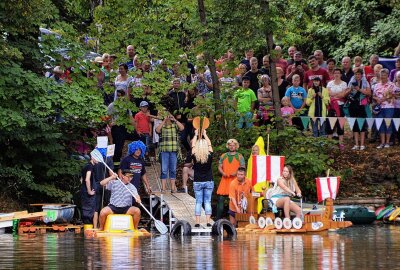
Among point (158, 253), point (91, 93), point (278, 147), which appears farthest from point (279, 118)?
point (158, 253)

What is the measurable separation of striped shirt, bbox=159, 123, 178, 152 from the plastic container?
3140 millimetres

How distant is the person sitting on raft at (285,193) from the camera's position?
28372 mm

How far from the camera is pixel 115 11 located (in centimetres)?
3603

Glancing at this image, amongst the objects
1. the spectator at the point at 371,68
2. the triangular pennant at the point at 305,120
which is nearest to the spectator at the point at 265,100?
the triangular pennant at the point at 305,120

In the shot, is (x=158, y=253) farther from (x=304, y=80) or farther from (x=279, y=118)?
(x=304, y=80)

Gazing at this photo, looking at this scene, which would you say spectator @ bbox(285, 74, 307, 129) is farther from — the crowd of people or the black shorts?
the black shorts

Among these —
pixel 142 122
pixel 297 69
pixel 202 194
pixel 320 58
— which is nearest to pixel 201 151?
pixel 202 194

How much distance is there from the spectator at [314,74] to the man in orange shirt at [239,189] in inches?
275

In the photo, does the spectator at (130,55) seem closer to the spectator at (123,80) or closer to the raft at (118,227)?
the spectator at (123,80)

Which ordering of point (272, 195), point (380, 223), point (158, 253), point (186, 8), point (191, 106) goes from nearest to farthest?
1. point (158, 253)
2. point (272, 195)
3. point (380, 223)
4. point (191, 106)
5. point (186, 8)

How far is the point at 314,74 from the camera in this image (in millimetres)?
35812

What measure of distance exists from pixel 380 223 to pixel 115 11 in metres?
10.2

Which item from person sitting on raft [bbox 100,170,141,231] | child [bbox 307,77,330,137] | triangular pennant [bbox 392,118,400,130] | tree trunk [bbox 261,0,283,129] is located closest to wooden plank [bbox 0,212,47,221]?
person sitting on raft [bbox 100,170,141,231]

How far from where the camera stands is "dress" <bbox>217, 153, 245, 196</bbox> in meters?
30.5
